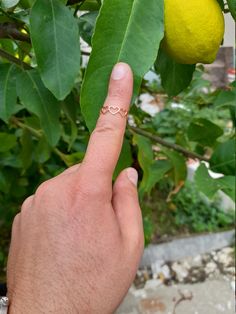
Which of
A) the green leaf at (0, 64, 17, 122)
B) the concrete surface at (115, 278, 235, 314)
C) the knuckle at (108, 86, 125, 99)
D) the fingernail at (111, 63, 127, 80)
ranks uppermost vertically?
the fingernail at (111, 63, 127, 80)

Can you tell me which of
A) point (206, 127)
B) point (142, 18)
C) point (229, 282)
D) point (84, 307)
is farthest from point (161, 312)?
point (142, 18)

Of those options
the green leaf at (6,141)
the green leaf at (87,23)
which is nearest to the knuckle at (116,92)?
the green leaf at (87,23)

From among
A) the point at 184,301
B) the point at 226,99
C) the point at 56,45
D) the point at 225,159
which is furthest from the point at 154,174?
the point at 184,301

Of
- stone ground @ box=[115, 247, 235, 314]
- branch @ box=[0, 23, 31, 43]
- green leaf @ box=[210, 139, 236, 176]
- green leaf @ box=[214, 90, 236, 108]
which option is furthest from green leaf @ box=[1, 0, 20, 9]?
stone ground @ box=[115, 247, 235, 314]

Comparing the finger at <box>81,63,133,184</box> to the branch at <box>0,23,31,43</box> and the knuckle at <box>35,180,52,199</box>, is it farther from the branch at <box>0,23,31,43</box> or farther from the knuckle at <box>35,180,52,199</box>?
the branch at <box>0,23,31,43</box>

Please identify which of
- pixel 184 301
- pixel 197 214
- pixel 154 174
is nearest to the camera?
pixel 154 174

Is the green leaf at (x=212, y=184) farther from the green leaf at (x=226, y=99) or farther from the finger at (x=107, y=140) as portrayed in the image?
the finger at (x=107, y=140)

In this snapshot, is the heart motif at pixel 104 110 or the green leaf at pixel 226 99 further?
the green leaf at pixel 226 99

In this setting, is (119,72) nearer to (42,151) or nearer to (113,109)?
(113,109)
